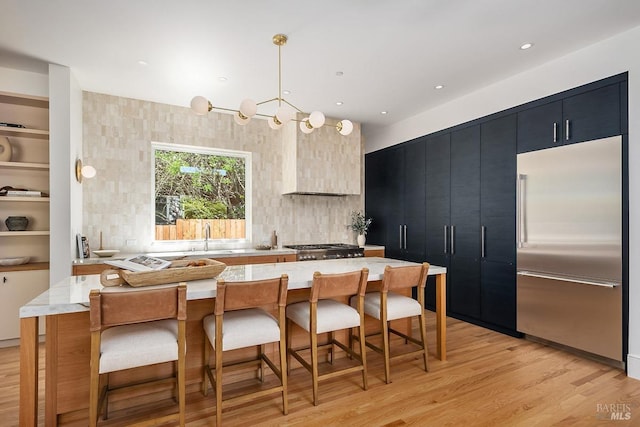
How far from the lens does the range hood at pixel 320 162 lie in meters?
4.80

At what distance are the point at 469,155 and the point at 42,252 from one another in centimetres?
492

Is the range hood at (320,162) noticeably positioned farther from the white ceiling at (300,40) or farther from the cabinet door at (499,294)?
the cabinet door at (499,294)

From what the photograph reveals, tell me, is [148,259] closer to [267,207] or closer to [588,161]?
[267,207]

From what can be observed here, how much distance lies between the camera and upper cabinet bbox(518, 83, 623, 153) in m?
2.79

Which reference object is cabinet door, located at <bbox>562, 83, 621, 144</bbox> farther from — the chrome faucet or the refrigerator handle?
the chrome faucet

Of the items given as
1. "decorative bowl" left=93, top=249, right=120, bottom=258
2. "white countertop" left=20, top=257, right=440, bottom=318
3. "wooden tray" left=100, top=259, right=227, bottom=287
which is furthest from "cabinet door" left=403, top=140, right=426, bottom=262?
"decorative bowl" left=93, top=249, right=120, bottom=258

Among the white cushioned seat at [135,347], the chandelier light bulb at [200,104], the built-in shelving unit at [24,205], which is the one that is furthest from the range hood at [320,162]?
the white cushioned seat at [135,347]

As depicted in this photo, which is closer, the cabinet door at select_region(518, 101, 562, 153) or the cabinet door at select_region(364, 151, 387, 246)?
the cabinet door at select_region(518, 101, 562, 153)

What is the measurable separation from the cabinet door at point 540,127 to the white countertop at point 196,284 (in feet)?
5.43

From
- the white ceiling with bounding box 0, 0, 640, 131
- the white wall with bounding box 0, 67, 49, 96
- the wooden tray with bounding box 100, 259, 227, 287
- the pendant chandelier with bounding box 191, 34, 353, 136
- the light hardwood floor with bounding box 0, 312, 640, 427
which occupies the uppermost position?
the white ceiling with bounding box 0, 0, 640, 131

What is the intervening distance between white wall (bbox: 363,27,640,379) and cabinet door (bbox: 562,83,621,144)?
0.11 m

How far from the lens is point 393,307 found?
2621 mm

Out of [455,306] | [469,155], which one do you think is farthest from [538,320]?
[469,155]

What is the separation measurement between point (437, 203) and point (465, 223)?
0.52 metres
